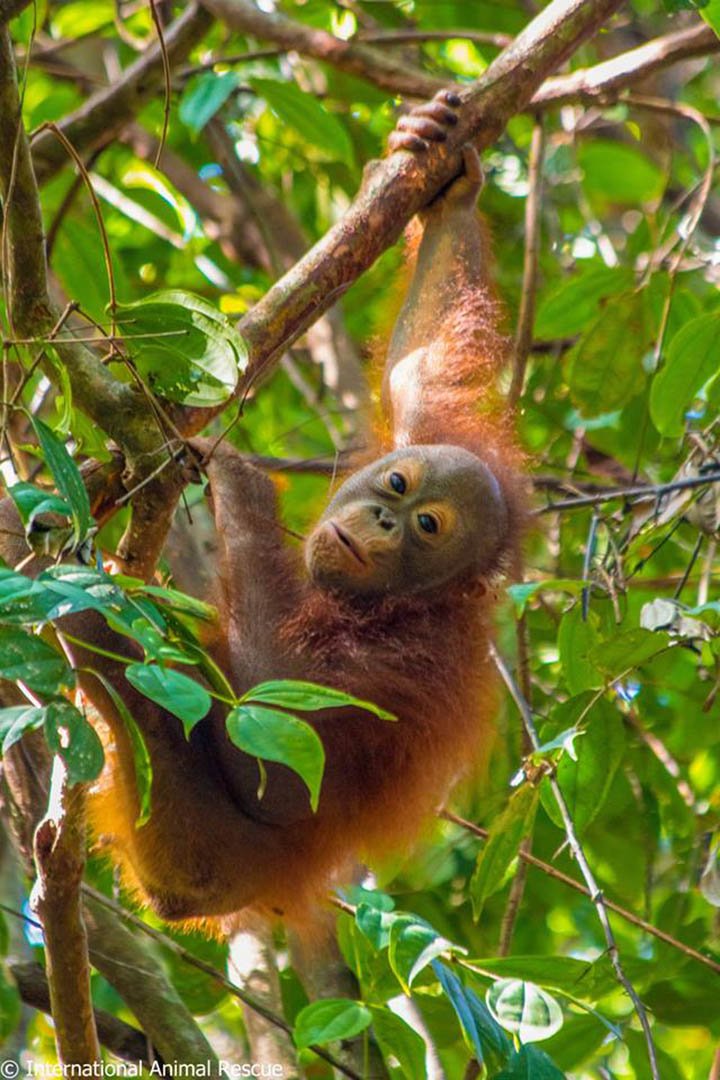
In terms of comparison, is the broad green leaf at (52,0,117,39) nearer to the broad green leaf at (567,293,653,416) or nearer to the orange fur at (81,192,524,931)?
the broad green leaf at (567,293,653,416)

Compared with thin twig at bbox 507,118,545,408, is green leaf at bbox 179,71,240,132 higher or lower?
higher

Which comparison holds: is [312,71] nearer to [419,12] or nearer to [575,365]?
[419,12]

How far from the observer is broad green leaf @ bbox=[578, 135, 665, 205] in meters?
5.45

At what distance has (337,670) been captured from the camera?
9.66 ft

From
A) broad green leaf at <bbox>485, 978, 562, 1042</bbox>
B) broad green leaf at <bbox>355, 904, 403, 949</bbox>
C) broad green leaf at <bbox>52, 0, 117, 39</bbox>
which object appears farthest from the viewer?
broad green leaf at <bbox>52, 0, 117, 39</bbox>

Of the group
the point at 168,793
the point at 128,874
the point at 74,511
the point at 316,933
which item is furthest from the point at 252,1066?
the point at 74,511

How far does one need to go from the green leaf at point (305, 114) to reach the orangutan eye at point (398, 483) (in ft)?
4.07

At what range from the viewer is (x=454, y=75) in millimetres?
5539

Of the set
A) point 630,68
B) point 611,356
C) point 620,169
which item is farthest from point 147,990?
point 620,169

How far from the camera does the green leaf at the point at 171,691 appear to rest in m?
1.68

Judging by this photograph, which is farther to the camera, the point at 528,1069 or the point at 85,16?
the point at 85,16

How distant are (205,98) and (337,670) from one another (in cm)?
177

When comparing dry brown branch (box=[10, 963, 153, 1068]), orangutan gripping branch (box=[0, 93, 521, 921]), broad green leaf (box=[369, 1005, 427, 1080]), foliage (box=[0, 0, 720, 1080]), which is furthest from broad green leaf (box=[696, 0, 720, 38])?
dry brown branch (box=[10, 963, 153, 1068])

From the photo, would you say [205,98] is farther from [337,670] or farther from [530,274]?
[337,670]
